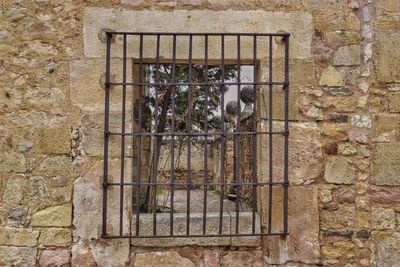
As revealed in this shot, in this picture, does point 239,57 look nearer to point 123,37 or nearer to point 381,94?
point 123,37

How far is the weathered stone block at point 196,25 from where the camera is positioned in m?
2.82

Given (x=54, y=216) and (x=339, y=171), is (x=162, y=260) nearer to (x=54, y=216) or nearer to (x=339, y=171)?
(x=54, y=216)

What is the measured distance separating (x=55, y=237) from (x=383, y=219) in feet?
6.52

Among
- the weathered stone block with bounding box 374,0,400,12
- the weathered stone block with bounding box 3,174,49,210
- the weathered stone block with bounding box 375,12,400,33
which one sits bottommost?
the weathered stone block with bounding box 3,174,49,210

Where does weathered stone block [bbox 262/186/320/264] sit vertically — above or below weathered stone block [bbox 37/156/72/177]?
below

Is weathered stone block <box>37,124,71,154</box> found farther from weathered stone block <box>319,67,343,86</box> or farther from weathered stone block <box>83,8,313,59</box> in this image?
weathered stone block <box>319,67,343,86</box>

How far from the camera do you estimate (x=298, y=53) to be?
2863mm

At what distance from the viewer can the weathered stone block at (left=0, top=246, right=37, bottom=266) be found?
2697mm

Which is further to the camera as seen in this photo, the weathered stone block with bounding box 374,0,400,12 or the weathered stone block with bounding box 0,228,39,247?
the weathered stone block with bounding box 374,0,400,12

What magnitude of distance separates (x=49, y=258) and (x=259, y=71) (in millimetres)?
1706

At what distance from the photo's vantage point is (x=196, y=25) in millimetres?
2836

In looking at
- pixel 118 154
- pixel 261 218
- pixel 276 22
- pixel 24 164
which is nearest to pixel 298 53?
pixel 276 22

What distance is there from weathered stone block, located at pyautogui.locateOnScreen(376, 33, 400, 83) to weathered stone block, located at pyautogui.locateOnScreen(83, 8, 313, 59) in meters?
0.44

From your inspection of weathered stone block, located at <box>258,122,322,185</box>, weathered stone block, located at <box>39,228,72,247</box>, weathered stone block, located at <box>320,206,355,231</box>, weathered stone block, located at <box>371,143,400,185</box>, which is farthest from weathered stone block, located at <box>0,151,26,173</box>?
weathered stone block, located at <box>371,143,400,185</box>
